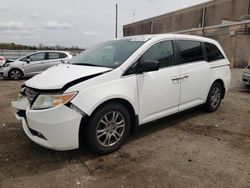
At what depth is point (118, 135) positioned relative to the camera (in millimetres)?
3402

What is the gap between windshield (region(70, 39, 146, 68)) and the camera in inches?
141

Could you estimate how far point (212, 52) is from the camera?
5086 millimetres

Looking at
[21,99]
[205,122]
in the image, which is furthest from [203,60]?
[21,99]

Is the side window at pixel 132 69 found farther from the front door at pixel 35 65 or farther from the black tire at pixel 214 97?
the front door at pixel 35 65

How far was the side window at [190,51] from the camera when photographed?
4.29 m

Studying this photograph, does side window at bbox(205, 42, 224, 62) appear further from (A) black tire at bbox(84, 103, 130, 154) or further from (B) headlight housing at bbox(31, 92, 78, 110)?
(B) headlight housing at bbox(31, 92, 78, 110)

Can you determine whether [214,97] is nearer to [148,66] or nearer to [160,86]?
[160,86]

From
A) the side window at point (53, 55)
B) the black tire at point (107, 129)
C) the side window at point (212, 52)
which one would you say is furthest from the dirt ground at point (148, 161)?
the side window at point (53, 55)

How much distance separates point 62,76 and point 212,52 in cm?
340

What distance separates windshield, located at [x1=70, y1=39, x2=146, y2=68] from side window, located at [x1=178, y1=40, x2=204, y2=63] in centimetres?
91

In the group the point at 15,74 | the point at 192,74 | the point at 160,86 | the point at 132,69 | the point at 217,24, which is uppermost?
the point at 217,24

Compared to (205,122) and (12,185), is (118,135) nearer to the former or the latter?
(12,185)

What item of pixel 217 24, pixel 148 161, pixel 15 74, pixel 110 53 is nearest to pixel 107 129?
pixel 148 161

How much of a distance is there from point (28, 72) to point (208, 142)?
10.1 m
